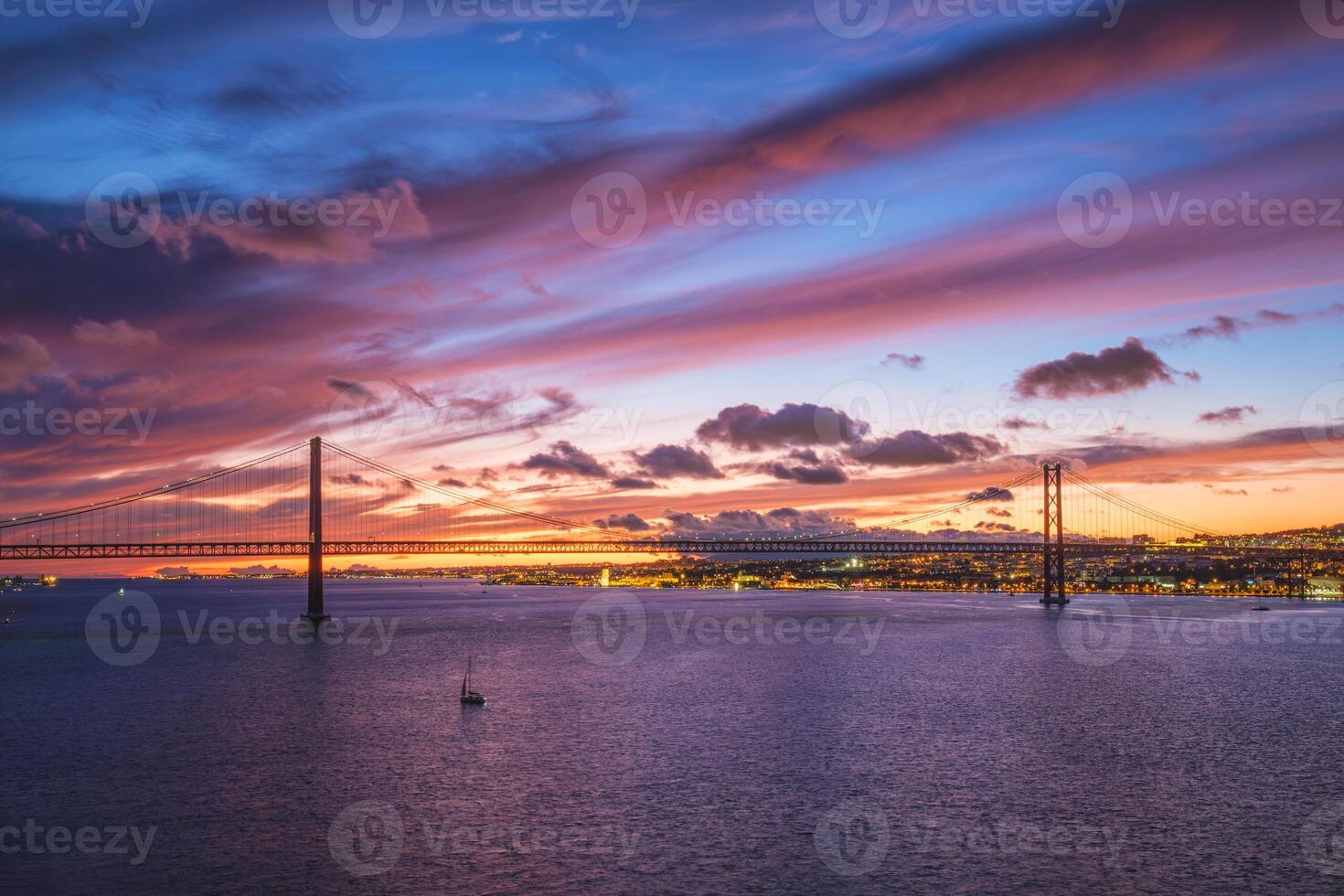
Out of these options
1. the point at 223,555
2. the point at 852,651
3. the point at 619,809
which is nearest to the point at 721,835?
the point at 619,809

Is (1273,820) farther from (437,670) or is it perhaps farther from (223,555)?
(223,555)

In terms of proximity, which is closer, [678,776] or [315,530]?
[678,776]

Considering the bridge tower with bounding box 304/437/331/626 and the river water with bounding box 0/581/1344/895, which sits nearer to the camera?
the river water with bounding box 0/581/1344/895

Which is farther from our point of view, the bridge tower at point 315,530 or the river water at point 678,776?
the bridge tower at point 315,530
